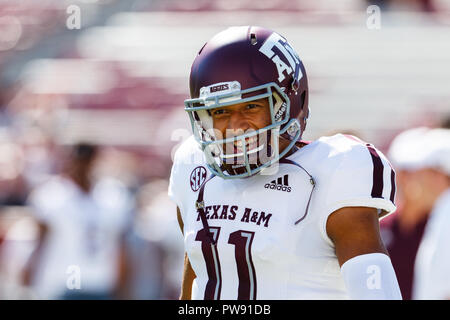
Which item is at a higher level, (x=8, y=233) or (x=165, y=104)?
(x=165, y=104)

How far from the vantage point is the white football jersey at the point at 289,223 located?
1875 millimetres

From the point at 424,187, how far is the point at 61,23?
464 centimetres

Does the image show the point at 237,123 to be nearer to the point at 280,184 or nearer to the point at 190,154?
the point at 280,184

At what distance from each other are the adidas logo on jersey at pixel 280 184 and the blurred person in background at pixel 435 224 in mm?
1409

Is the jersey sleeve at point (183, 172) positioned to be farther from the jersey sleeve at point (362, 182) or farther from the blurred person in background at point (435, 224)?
the blurred person in background at point (435, 224)

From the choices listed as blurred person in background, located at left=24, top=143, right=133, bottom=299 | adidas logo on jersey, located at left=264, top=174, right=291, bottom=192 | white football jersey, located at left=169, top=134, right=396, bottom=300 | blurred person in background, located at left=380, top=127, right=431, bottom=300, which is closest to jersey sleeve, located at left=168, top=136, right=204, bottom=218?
white football jersey, located at left=169, top=134, right=396, bottom=300

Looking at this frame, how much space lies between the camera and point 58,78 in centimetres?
750

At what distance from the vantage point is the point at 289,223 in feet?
6.22

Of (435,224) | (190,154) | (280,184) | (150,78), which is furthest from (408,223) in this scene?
(150,78)

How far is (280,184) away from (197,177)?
0.91 feet

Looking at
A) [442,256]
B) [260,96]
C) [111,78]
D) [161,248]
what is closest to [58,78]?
[111,78]

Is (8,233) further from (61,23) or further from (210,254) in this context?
(210,254)

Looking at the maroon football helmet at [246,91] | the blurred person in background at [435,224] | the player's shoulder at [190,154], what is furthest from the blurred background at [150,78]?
the maroon football helmet at [246,91]

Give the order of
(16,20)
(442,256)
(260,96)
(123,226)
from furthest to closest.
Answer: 1. (16,20)
2. (123,226)
3. (442,256)
4. (260,96)
